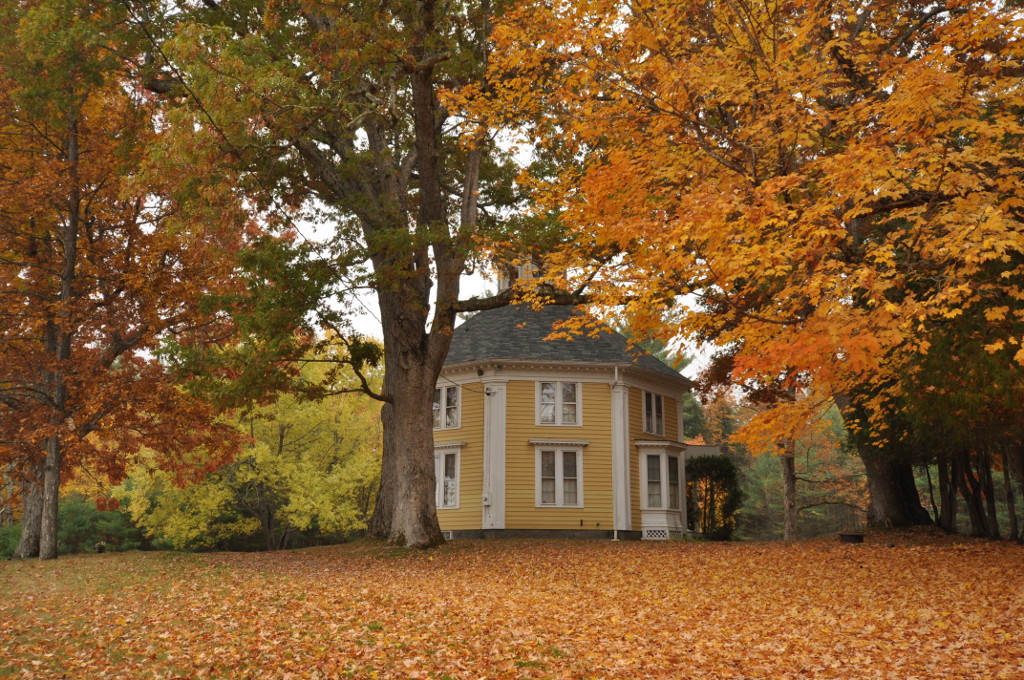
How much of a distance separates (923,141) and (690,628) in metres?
6.56

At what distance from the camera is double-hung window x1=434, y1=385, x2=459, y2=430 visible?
27.7 metres

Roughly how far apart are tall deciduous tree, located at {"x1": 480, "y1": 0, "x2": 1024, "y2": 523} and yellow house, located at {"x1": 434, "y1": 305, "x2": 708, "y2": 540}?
12001mm

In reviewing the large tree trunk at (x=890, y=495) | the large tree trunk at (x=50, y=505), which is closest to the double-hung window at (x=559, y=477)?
the large tree trunk at (x=890, y=495)

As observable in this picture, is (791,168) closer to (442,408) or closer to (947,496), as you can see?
(947,496)

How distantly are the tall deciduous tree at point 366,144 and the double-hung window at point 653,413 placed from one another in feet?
34.1

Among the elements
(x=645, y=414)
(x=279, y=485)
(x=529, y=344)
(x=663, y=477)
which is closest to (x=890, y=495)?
(x=663, y=477)

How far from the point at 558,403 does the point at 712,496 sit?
6791mm

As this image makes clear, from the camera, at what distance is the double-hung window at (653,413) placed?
2872cm

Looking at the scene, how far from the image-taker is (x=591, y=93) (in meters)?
12.7

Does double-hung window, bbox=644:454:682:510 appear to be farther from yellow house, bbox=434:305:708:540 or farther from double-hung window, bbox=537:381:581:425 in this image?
double-hung window, bbox=537:381:581:425

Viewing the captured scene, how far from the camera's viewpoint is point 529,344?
28.1m

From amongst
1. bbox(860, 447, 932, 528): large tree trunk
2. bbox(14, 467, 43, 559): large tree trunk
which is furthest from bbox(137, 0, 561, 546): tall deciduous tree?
bbox(860, 447, 932, 528): large tree trunk

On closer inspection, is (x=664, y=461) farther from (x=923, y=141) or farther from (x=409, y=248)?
(x=923, y=141)

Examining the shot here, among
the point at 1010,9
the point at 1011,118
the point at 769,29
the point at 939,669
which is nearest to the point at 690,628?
the point at 939,669
